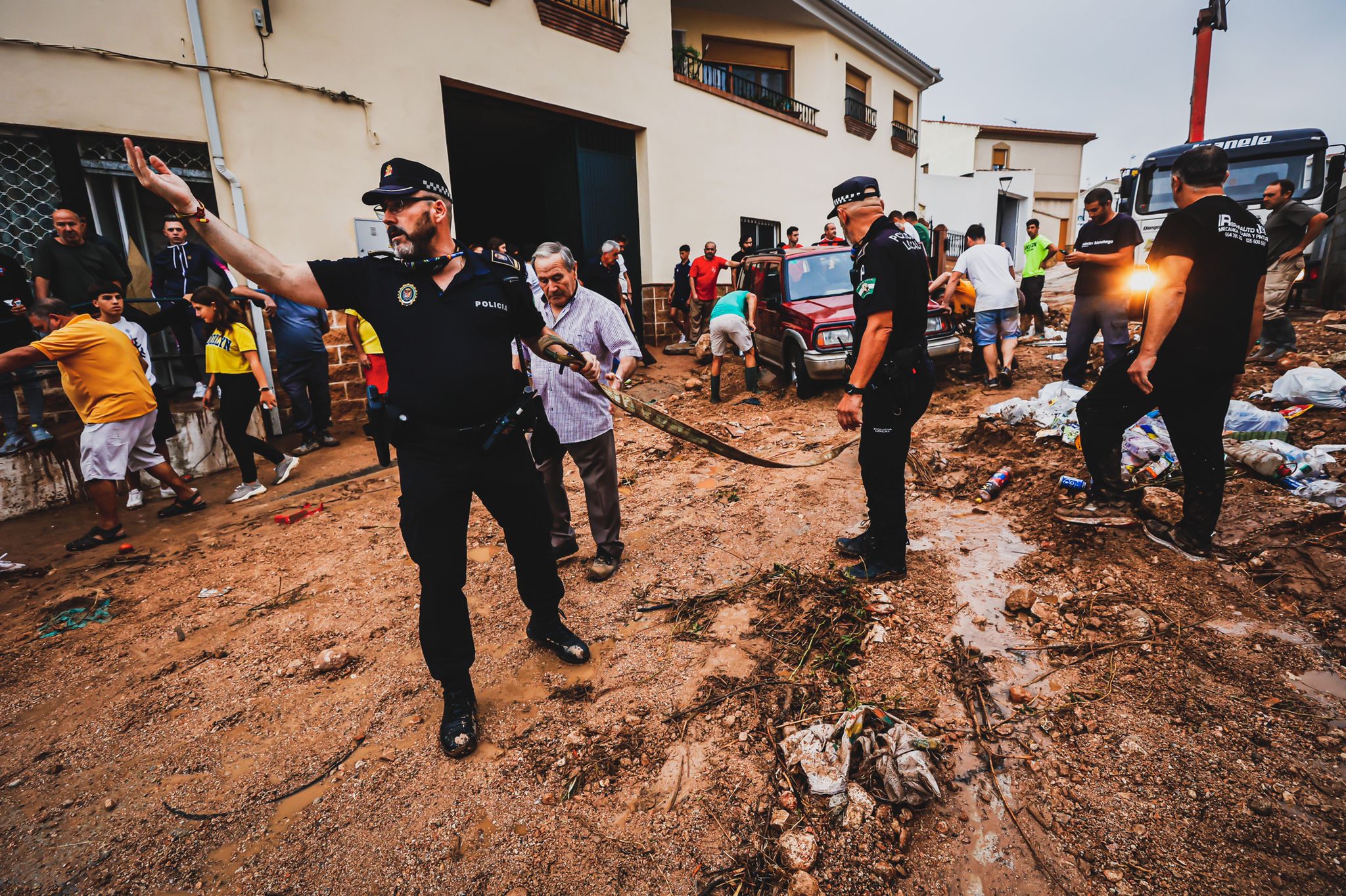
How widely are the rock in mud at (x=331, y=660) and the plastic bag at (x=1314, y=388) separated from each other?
7272 mm

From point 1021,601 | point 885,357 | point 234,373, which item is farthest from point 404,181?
point 234,373

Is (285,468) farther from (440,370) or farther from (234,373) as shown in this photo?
(440,370)

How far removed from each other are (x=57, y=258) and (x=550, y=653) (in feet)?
20.0

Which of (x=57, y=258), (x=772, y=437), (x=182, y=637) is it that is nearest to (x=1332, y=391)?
(x=772, y=437)

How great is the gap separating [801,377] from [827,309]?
0.87m

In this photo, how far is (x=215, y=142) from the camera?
623 centimetres

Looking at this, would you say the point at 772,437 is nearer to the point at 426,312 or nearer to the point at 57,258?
the point at 426,312

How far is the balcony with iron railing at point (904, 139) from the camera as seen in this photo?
17844 mm

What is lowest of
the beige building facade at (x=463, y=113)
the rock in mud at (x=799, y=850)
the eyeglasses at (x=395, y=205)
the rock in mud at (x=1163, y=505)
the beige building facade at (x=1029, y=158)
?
the rock in mud at (x=799, y=850)

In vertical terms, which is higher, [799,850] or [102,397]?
→ [102,397]

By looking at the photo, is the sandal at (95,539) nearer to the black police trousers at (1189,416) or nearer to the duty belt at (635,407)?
the duty belt at (635,407)

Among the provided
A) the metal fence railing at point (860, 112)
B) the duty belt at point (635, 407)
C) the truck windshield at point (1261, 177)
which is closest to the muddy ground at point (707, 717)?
the duty belt at point (635, 407)

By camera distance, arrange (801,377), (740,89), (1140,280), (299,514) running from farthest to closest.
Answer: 1. (740,89)
2. (801,377)
3. (1140,280)
4. (299,514)

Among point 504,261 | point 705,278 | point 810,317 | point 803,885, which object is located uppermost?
point 705,278
